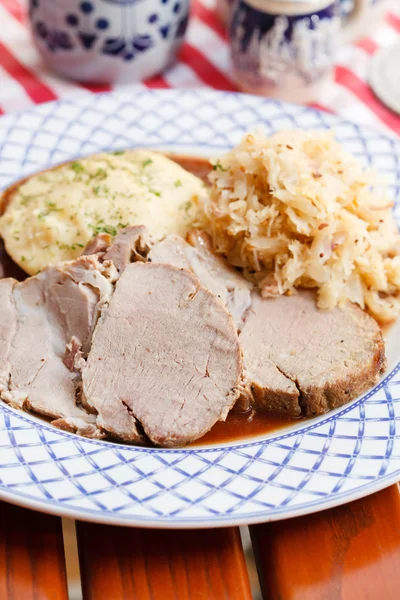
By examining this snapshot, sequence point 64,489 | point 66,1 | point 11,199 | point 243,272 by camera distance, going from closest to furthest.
A: point 64,489
point 243,272
point 11,199
point 66,1

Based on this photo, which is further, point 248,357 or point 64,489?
point 248,357

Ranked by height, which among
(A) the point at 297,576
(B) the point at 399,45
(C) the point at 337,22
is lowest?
(A) the point at 297,576

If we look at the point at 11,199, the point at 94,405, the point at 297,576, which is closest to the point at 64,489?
the point at 94,405

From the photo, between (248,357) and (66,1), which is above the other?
(66,1)

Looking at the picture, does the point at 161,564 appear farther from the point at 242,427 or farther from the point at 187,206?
the point at 187,206

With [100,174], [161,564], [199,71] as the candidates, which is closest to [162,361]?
[161,564]

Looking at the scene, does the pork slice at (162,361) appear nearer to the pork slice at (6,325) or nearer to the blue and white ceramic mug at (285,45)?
the pork slice at (6,325)

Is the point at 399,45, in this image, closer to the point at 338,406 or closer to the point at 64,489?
the point at 338,406
